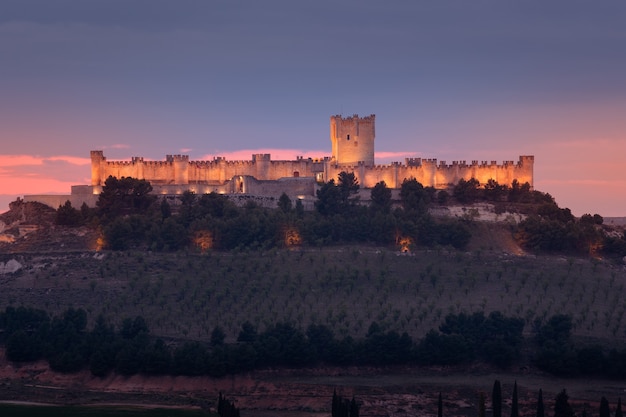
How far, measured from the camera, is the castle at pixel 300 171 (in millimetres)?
110438

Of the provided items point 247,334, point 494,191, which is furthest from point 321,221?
point 247,334

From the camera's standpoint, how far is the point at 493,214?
108 metres

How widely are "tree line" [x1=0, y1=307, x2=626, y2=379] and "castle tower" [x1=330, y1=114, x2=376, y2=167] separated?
1169 inches

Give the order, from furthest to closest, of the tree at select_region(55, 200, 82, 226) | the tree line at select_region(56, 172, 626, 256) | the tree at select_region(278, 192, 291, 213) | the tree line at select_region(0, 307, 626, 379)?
the tree at select_region(278, 192, 291, 213)
the tree at select_region(55, 200, 82, 226)
the tree line at select_region(56, 172, 626, 256)
the tree line at select_region(0, 307, 626, 379)

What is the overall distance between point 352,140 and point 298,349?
34.9 metres

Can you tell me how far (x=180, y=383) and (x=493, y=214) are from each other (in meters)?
34.2

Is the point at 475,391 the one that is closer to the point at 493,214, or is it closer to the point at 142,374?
the point at 142,374

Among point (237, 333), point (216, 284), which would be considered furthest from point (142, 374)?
point (216, 284)

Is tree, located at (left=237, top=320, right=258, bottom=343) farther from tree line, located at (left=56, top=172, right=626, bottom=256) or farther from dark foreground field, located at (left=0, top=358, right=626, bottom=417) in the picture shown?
tree line, located at (left=56, top=172, right=626, bottom=256)

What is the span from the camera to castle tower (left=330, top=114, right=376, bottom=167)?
374 feet

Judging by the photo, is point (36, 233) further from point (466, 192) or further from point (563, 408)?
point (563, 408)

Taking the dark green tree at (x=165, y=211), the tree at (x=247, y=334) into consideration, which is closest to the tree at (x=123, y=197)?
the dark green tree at (x=165, y=211)

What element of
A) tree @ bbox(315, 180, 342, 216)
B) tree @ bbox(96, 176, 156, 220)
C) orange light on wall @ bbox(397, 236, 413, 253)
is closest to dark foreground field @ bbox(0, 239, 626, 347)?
orange light on wall @ bbox(397, 236, 413, 253)

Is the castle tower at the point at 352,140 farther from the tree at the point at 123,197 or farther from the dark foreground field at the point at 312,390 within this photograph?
the dark foreground field at the point at 312,390
